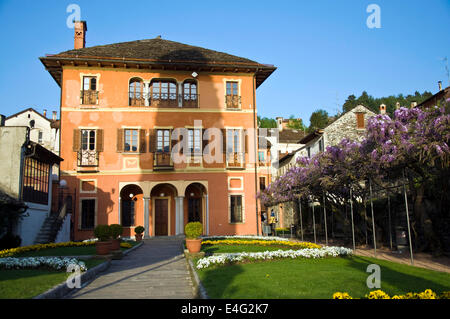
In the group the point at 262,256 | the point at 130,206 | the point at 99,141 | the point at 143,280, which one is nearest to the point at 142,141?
the point at 99,141

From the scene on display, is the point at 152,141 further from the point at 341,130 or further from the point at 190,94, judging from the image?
the point at 341,130

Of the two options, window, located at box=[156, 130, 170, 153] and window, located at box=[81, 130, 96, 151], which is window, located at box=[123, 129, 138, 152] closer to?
window, located at box=[156, 130, 170, 153]

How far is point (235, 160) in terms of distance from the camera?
26234 millimetres

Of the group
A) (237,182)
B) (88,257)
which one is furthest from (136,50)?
(88,257)

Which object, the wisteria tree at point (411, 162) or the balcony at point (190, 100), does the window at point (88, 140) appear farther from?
the wisteria tree at point (411, 162)

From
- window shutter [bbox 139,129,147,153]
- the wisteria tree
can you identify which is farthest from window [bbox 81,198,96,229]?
the wisteria tree

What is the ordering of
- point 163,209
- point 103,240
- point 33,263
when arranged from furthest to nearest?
point 163,209
point 103,240
point 33,263

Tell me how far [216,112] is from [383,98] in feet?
213

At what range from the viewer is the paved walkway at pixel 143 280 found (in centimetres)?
845

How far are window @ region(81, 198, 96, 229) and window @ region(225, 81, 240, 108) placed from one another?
36.6 ft

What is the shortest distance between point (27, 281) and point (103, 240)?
5.07 m

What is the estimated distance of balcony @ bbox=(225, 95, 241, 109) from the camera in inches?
1061

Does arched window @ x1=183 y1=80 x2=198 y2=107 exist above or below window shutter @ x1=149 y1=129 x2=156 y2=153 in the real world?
above

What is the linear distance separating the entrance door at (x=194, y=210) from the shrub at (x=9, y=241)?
1179 centimetres
